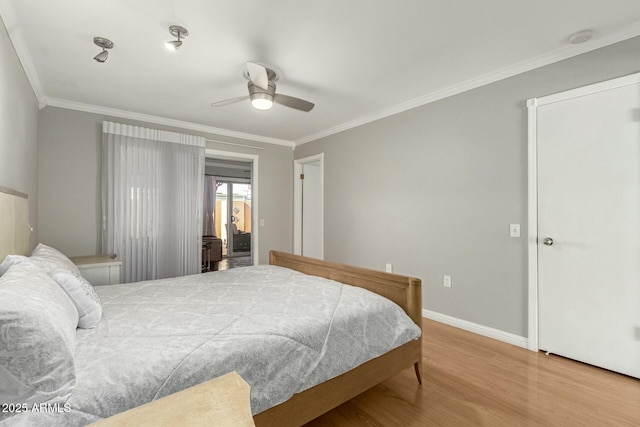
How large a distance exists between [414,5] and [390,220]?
2356mm

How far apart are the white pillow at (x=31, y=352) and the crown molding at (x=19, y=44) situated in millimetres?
1858

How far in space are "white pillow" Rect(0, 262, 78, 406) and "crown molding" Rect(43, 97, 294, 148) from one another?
10.6 feet

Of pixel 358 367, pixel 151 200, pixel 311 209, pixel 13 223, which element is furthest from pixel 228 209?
pixel 358 367

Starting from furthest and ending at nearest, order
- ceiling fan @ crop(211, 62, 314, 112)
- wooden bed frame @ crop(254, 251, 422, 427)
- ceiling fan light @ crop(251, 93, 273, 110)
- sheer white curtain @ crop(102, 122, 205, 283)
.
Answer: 1. sheer white curtain @ crop(102, 122, 205, 283)
2. ceiling fan light @ crop(251, 93, 273, 110)
3. ceiling fan @ crop(211, 62, 314, 112)
4. wooden bed frame @ crop(254, 251, 422, 427)

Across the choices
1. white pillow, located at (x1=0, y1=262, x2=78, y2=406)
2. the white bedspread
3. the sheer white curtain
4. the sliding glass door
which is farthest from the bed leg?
the sliding glass door

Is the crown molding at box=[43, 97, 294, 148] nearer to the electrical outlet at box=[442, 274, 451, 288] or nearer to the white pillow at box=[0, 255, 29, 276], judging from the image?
the white pillow at box=[0, 255, 29, 276]

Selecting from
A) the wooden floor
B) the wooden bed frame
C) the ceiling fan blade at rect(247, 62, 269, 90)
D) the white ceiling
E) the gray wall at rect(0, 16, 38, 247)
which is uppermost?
the white ceiling

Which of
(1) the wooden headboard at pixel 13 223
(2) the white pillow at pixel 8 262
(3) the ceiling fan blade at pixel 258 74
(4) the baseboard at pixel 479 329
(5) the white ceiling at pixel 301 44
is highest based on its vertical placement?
(5) the white ceiling at pixel 301 44

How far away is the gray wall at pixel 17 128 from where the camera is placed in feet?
6.43

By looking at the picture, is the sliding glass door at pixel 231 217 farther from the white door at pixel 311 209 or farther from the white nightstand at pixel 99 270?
the white nightstand at pixel 99 270

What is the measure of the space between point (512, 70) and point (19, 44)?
395cm

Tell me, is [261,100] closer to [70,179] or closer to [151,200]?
[151,200]

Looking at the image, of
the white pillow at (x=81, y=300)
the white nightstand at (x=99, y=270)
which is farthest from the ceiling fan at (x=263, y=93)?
the white nightstand at (x=99, y=270)

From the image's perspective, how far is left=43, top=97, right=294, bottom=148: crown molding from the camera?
3410 millimetres
